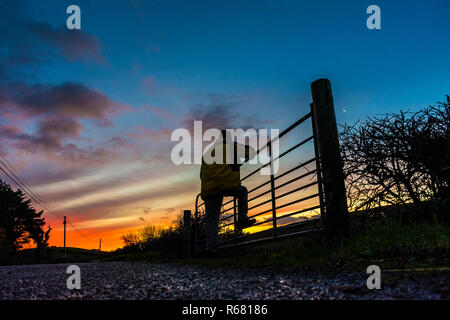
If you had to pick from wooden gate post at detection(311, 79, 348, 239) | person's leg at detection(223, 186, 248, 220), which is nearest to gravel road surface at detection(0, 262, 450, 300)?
wooden gate post at detection(311, 79, 348, 239)

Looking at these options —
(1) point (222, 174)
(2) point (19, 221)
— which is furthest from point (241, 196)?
(2) point (19, 221)

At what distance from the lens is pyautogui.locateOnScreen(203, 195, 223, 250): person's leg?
6.50 metres

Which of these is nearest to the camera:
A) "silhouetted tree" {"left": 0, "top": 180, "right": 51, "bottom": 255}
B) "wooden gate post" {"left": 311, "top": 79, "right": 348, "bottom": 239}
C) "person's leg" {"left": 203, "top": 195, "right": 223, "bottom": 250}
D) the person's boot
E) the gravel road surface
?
the gravel road surface

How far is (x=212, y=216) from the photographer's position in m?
6.57

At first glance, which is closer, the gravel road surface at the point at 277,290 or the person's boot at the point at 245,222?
the gravel road surface at the point at 277,290

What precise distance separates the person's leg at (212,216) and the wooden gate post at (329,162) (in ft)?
8.41

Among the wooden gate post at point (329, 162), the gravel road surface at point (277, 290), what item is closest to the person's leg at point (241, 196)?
the wooden gate post at point (329, 162)

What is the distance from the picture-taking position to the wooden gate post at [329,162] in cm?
401

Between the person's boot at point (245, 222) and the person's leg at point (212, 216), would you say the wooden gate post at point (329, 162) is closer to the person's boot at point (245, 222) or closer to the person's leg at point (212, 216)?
the person's boot at point (245, 222)

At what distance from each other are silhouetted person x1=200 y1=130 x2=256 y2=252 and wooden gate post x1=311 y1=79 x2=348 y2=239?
1.97 metres

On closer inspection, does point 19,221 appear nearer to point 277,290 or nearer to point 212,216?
point 212,216

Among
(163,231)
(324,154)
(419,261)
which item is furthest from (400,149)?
(163,231)

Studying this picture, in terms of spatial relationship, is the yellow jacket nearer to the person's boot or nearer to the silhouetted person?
the silhouetted person

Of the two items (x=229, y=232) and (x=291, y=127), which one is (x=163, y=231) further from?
(x=291, y=127)
